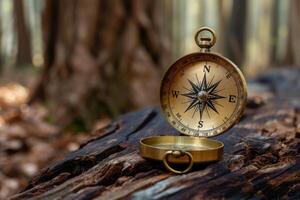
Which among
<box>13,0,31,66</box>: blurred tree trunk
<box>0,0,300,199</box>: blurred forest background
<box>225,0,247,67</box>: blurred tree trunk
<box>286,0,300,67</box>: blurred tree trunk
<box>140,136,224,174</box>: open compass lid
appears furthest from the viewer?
<box>13,0,31,66</box>: blurred tree trunk

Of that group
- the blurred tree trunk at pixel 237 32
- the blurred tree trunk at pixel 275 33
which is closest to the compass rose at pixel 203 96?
the blurred tree trunk at pixel 237 32

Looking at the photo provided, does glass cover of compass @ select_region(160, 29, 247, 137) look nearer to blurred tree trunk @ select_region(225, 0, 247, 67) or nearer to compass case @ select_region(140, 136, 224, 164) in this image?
compass case @ select_region(140, 136, 224, 164)

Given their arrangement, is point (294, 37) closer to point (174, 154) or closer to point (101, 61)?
point (101, 61)

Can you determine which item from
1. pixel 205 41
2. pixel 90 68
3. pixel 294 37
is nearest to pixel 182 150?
pixel 205 41

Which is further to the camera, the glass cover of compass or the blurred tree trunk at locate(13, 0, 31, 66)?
the blurred tree trunk at locate(13, 0, 31, 66)

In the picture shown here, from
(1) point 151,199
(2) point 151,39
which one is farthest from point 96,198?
(2) point 151,39

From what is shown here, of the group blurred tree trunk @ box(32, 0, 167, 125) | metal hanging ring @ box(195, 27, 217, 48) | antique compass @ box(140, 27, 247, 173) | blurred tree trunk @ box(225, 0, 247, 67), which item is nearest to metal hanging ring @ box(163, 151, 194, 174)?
antique compass @ box(140, 27, 247, 173)
